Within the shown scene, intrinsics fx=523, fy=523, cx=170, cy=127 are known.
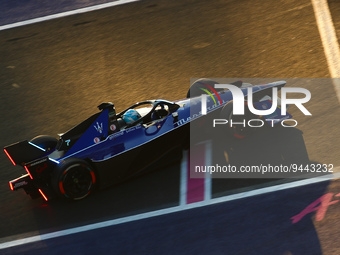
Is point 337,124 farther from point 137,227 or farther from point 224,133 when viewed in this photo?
point 137,227

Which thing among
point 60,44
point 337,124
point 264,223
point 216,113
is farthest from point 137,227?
point 60,44

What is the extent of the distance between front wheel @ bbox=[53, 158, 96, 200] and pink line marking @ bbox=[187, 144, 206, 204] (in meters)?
1.78

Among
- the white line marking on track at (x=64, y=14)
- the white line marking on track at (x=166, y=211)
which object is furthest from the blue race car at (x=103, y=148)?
the white line marking on track at (x=64, y=14)

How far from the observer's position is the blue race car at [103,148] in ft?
30.6

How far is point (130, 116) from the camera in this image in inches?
Result: 393

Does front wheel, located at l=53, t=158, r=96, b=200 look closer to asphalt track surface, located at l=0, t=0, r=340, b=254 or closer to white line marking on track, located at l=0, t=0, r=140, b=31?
asphalt track surface, located at l=0, t=0, r=340, b=254

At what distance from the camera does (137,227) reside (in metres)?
9.03

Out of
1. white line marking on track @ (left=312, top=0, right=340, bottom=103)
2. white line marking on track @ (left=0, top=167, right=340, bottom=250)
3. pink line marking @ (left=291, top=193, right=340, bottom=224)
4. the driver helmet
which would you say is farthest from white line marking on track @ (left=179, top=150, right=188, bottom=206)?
white line marking on track @ (left=312, top=0, right=340, bottom=103)

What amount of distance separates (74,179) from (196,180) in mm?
2278

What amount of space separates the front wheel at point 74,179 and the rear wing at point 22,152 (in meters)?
0.57

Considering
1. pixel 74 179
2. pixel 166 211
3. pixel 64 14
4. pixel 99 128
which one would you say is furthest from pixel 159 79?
pixel 64 14

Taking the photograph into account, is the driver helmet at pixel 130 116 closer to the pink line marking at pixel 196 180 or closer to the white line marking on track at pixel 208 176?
the pink line marking at pixel 196 180

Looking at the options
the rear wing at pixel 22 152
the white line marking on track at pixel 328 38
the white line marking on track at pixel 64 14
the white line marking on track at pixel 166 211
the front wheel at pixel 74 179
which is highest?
the white line marking on track at pixel 64 14

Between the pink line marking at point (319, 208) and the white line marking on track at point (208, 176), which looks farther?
the white line marking on track at point (208, 176)
